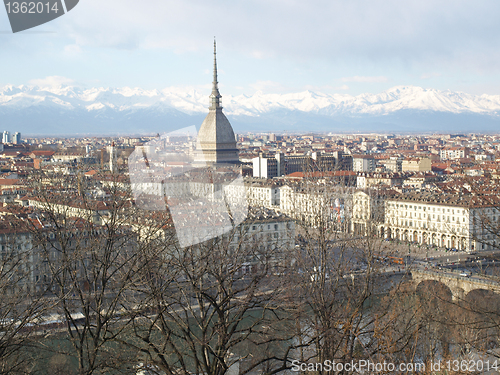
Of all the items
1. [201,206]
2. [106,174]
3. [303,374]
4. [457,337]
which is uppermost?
[106,174]

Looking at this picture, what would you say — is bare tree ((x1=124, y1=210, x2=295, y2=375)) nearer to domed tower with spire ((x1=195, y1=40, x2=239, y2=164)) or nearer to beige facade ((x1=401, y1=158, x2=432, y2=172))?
domed tower with spire ((x1=195, y1=40, x2=239, y2=164))

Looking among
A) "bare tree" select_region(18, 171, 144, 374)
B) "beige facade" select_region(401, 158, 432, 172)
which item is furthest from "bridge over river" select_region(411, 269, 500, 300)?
"beige facade" select_region(401, 158, 432, 172)

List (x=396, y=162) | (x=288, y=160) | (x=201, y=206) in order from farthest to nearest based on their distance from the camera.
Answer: (x=396, y=162) < (x=288, y=160) < (x=201, y=206)

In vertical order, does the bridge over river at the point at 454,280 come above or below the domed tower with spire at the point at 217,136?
below

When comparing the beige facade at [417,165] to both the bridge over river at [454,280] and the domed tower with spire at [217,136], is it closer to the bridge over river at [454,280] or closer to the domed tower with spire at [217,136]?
the domed tower with spire at [217,136]

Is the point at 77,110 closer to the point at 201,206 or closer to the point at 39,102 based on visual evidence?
the point at 39,102

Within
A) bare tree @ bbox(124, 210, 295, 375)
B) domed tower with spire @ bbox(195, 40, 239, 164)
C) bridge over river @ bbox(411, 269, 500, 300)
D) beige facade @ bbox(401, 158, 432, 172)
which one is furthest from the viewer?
beige facade @ bbox(401, 158, 432, 172)

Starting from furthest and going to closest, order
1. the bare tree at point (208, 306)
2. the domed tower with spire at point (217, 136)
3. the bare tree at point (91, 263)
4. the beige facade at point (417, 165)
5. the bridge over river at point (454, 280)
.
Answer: the beige facade at point (417, 165) < the domed tower with spire at point (217, 136) < the bridge over river at point (454, 280) < the bare tree at point (91, 263) < the bare tree at point (208, 306)

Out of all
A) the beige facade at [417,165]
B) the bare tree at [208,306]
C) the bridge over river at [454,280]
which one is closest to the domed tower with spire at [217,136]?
the beige facade at [417,165]

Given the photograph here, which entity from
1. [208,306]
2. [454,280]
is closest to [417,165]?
[454,280]

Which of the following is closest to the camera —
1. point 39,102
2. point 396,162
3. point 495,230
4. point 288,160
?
point 495,230

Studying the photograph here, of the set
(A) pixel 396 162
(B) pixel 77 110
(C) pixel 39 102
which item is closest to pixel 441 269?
(A) pixel 396 162
